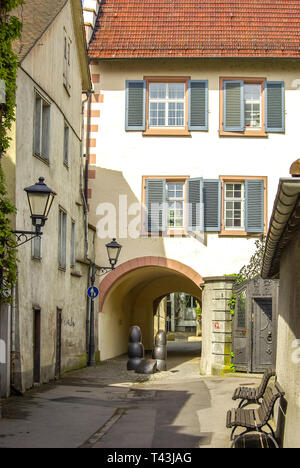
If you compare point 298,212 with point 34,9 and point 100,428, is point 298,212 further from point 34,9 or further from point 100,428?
point 34,9

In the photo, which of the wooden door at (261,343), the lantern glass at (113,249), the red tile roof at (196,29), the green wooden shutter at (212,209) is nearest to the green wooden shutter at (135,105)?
the red tile roof at (196,29)

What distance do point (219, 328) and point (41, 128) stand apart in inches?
285

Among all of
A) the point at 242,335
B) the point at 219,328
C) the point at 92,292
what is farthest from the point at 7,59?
the point at 92,292

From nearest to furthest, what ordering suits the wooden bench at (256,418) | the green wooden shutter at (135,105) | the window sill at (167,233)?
the wooden bench at (256,418)
the window sill at (167,233)
the green wooden shutter at (135,105)

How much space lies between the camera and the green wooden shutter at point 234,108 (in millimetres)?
26250

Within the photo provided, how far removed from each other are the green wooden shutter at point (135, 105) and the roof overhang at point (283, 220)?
1562 centimetres

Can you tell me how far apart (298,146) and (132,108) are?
552cm

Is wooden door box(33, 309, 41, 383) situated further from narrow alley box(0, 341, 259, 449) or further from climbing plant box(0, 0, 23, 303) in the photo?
climbing plant box(0, 0, 23, 303)

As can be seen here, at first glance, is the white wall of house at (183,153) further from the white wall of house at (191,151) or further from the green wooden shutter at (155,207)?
the green wooden shutter at (155,207)

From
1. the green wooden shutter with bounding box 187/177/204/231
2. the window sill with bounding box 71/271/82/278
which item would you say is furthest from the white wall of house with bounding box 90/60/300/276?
the window sill with bounding box 71/271/82/278

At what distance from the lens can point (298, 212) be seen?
6.88m

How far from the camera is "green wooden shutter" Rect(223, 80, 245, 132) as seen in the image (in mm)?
26250

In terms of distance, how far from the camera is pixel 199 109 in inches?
1034
